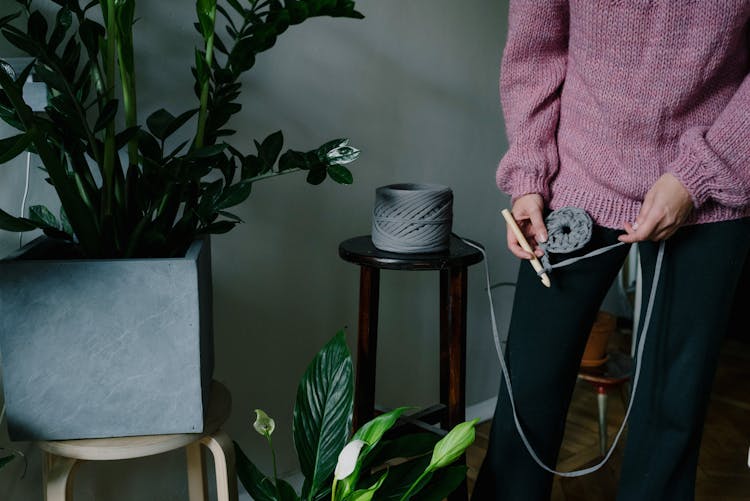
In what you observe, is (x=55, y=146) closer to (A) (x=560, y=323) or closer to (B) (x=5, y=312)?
(B) (x=5, y=312)

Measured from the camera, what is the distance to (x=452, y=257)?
4.16 feet

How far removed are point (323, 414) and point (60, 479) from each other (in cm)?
37

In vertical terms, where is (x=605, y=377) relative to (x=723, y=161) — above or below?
below

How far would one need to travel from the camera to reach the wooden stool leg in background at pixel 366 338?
52.4 inches

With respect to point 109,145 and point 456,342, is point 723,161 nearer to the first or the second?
point 456,342

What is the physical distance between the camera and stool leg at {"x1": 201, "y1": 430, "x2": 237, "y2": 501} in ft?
3.34

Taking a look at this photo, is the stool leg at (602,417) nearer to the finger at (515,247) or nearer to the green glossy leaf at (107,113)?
the finger at (515,247)

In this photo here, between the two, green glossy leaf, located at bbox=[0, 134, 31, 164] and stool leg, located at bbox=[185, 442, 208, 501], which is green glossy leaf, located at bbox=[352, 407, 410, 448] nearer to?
stool leg, located at bbox=[185, 442, 208, 501]

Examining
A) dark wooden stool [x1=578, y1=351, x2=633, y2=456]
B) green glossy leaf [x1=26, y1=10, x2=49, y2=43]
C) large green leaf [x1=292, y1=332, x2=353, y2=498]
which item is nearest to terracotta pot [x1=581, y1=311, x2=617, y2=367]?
dark wooden stool [x1=578, y1=351, x2=633, y2=456]

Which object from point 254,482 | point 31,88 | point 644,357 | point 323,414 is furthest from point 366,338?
point 31,88

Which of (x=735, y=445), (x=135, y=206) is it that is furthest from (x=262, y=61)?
(x=735, y=445)

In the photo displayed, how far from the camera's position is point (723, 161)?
0.97m

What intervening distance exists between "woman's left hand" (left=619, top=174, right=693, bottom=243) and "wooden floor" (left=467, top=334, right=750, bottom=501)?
0.93 meters

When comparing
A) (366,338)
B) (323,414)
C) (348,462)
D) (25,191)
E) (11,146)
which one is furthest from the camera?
(366,338)
